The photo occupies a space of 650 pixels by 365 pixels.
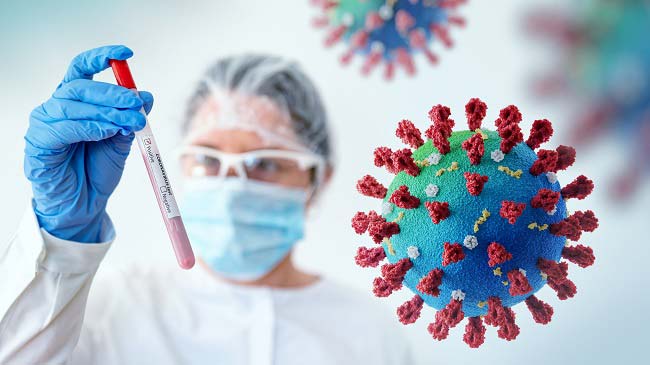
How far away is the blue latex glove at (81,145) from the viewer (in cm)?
111

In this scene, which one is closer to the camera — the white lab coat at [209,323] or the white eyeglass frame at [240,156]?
the white lab coat at [209,323]

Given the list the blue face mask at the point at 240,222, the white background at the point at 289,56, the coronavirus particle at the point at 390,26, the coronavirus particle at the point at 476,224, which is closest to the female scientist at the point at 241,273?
the blue face mask at the point at 240,222

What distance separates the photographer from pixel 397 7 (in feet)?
6.02

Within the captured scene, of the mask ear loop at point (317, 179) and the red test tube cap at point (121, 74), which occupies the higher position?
the red test tube cap at point (121, 74)

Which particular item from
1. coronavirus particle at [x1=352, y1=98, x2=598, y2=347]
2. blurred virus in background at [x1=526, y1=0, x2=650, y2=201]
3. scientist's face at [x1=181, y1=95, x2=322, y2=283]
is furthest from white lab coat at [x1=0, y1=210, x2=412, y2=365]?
blurred virus in background at [x1=526, y1=0, x2=650, y2=201]

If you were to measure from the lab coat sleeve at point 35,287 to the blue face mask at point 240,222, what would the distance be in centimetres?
52

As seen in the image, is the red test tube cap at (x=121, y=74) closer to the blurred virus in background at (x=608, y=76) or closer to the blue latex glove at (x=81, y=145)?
the blue latex glove at (x=81, y=145)

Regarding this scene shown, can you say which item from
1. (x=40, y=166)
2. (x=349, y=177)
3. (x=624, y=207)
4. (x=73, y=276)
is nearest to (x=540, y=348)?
(x=624, y=207)

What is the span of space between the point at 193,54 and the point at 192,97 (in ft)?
1.83

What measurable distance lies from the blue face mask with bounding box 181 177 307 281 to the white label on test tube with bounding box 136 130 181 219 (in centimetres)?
66

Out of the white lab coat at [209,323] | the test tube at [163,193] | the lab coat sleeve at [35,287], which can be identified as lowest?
the white lab coat at [209,323]

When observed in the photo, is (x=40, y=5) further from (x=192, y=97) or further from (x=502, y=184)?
(x=502, y=184)

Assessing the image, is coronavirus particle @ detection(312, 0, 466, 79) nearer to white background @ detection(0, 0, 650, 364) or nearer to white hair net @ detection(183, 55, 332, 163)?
white hair net @ detection(183, 55, 332, 163)

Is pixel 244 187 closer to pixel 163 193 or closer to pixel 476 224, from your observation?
pixel 163 193
